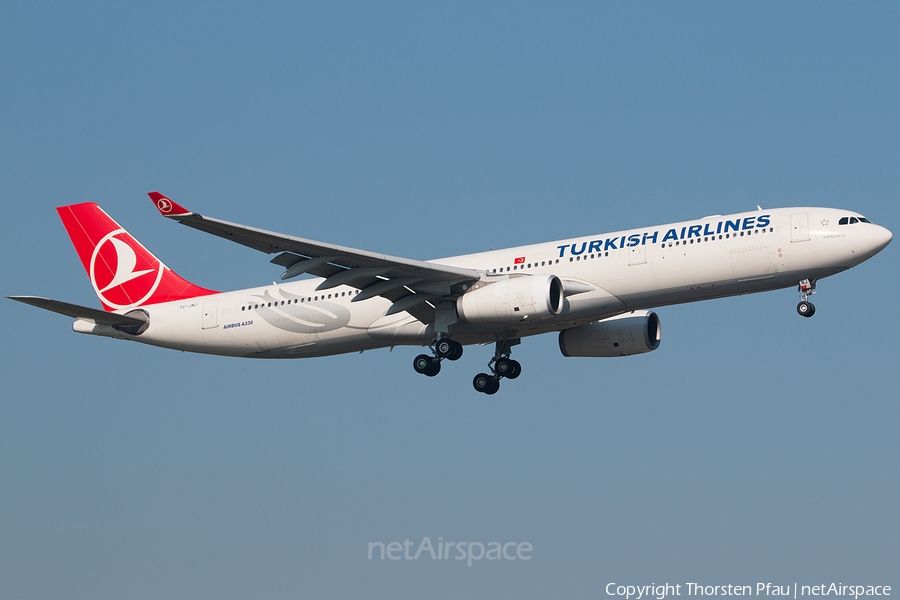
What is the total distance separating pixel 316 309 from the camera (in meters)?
38.6

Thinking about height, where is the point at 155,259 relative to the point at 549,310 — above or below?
above

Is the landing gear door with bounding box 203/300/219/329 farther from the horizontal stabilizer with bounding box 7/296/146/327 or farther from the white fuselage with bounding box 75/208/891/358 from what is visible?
the horizontal stabilizer with bounding box 7/296/146/327

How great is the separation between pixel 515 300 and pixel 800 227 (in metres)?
9.11

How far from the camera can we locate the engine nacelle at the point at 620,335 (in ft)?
132

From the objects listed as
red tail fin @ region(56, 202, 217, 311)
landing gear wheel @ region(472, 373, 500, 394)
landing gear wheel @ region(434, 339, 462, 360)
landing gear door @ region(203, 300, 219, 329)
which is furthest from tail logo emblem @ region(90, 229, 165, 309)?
landing gear wheel @ region(472, 373, 500, 394)

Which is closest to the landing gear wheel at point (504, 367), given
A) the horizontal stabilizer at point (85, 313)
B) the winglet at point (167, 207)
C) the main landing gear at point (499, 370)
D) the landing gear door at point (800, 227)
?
the main landing gear at point (499, 370)

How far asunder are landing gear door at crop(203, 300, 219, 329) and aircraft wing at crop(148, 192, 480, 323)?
22.3 feet

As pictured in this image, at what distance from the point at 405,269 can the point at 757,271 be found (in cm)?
1107

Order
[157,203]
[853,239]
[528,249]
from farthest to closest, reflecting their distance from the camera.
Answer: [528,249], [853,239], [157,203]

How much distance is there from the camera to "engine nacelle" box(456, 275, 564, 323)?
111 feet

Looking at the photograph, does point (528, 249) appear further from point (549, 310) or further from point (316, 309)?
point (316, 309)

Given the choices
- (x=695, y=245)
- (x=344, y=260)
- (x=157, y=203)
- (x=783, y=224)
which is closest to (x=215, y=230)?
(x=157, y=203)

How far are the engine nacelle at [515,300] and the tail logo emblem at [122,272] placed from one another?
46.6 ft

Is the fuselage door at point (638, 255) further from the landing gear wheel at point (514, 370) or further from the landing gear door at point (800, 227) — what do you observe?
the landing gear wheel at point (514, 370)
